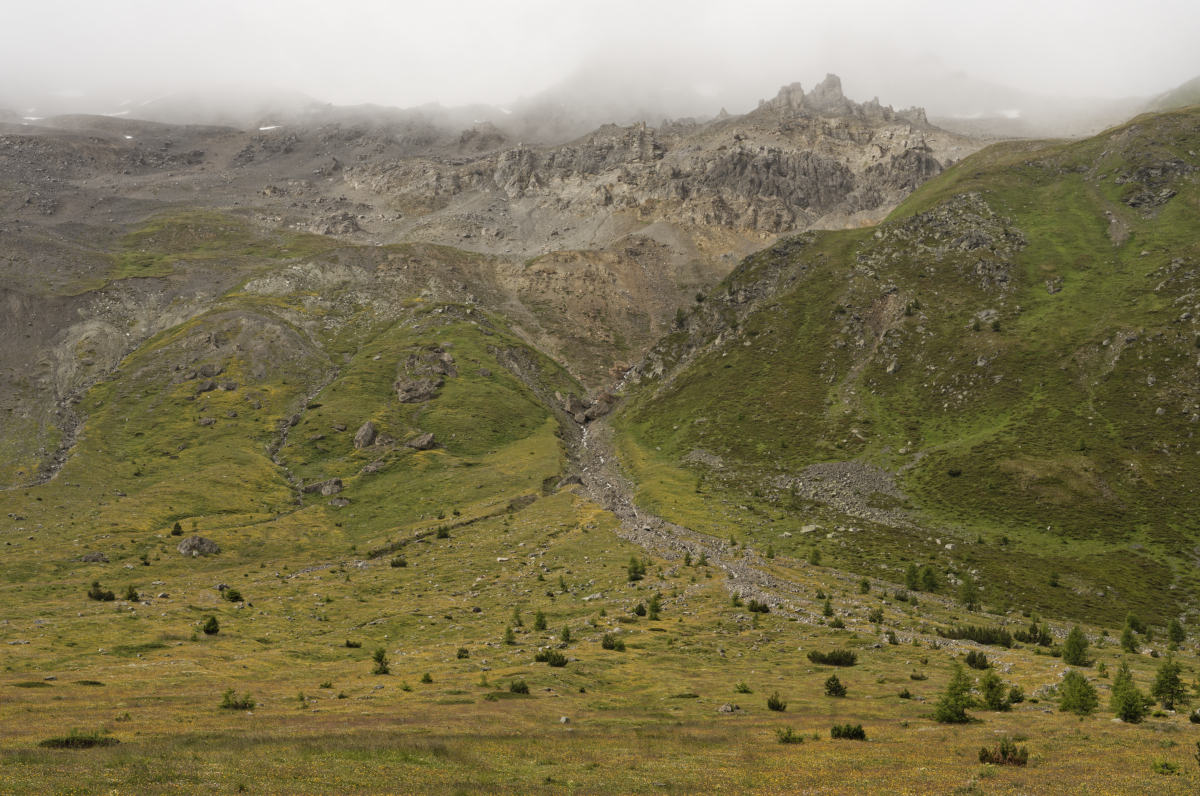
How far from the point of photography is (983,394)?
12319 cm

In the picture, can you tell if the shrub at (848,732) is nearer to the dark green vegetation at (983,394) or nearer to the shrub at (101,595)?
the dark green vegetation at (983,394)

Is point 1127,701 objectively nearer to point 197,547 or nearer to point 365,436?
point 197,547

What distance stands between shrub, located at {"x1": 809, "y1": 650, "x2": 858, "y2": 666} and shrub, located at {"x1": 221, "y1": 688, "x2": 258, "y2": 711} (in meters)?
35.9

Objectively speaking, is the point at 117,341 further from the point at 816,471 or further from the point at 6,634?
the point at 816,471

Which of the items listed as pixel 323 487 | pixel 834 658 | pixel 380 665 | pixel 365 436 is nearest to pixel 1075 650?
pixel 834 658

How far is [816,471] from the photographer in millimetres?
117562

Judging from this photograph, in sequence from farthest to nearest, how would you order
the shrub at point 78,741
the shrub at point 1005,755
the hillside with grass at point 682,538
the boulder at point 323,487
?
1. the boulder at point 323,487
2. the hillside with grass at point 682,538
3. the shrub at point 1005,755
4. the shrub at point 78,741

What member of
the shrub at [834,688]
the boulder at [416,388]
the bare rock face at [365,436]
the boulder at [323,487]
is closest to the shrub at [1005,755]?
the shrub at [834,688]

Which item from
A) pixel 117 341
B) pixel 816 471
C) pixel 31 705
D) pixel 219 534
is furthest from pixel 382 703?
pixel 117 341

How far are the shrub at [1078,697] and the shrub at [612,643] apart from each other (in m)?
26.7

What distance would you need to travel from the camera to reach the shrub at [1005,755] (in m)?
24.3

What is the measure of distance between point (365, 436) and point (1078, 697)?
140080 mm

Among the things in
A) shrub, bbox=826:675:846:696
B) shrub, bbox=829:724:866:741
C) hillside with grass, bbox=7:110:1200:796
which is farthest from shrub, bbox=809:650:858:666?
shrub, bbox=829:724:866:741

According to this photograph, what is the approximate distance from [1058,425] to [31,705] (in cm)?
13252
